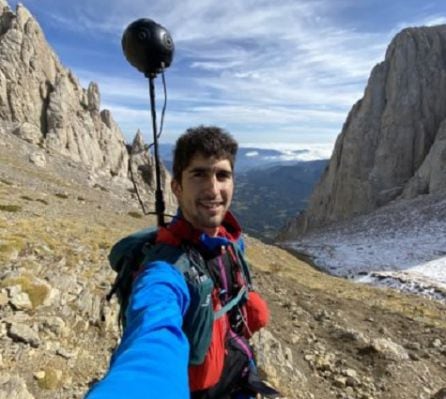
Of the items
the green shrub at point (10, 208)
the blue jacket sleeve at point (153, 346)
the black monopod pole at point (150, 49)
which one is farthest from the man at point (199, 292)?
the green shrub at point (10, 208)

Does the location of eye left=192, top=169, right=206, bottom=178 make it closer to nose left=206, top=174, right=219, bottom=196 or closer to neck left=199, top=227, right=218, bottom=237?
nose left=206, top=174, right=219, bottom=196

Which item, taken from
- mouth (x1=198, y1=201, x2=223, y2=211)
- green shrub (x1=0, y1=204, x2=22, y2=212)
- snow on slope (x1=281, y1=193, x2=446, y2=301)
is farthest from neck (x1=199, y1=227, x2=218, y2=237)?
snow on slope (x1=281, y1=193, x2=446, y2=301)

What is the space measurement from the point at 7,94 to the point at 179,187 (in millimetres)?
72889

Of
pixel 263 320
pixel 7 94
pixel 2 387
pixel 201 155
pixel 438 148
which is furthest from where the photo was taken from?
pixel 438 148

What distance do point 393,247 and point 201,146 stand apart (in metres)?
48.1

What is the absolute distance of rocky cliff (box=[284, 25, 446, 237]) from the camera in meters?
84.0

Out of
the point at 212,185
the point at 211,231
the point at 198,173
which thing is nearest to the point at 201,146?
the point at 198,173

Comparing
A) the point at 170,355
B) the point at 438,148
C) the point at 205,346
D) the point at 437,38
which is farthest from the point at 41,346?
the point at 437,38

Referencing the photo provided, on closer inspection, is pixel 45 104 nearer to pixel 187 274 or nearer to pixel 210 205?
pixel 210 205

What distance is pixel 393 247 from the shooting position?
154ft

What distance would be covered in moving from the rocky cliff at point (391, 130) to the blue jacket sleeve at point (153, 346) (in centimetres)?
8304

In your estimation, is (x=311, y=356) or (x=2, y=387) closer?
(x=2, y=387)

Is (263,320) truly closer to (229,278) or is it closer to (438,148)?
(229,278)

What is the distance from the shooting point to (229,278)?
3.96 meters
